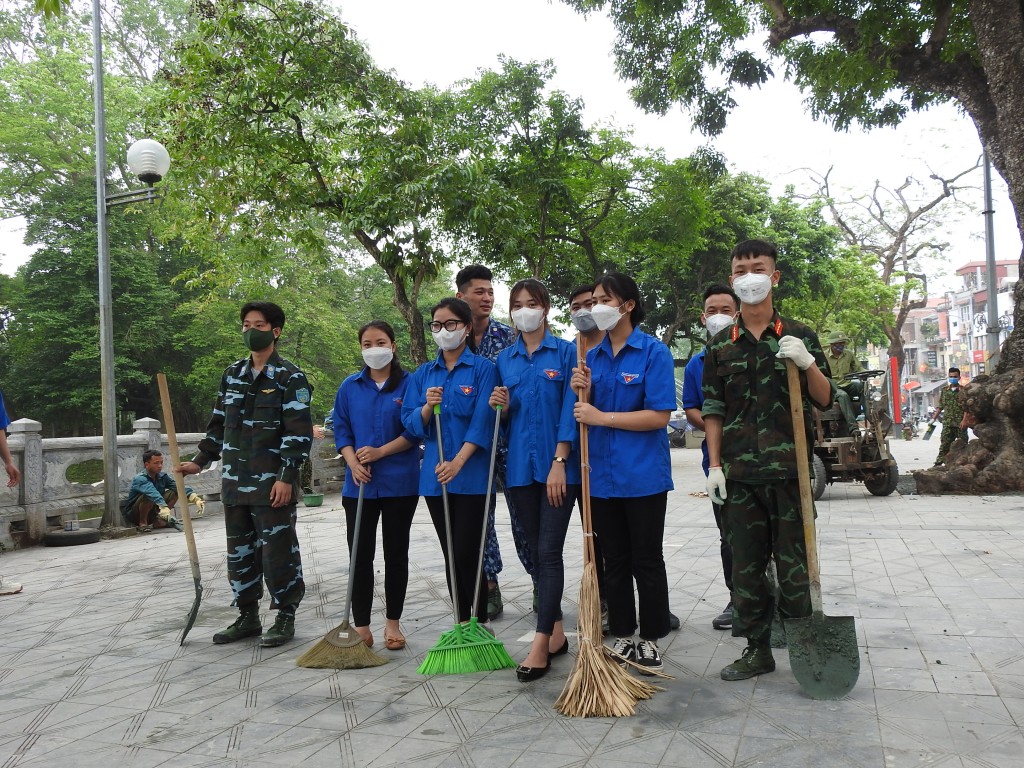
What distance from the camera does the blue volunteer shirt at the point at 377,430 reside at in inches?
163

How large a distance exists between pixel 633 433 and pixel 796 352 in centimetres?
74

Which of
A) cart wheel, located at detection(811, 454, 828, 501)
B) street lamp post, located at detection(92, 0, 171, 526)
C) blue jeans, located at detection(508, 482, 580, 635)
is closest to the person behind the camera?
blue jeans, located at detection(508, 482, 580, 635)

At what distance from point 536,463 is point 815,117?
10819 millimetres

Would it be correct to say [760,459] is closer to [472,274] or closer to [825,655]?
[825,655]

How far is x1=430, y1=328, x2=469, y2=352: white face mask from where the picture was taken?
3.91 metres

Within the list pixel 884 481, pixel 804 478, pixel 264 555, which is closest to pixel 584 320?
pixel 804 478

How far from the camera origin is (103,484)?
1000 centimetres

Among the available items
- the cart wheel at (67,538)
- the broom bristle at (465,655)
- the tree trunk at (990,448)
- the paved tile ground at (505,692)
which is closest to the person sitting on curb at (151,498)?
the cart wheel at (67,538)

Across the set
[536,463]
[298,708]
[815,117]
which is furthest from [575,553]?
[815,117]

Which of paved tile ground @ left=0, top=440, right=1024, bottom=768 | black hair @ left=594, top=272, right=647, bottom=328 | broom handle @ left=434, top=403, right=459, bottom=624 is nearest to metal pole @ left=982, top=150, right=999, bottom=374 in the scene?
paved tile ground @ left=0, top=440, right=1024, bottom=768

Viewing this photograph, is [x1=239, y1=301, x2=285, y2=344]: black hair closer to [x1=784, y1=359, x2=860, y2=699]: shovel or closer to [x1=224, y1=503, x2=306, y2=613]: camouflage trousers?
[x1=224, y1=503, x2=306, y2=613]: camouflage trousers

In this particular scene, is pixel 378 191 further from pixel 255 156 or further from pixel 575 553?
pixel 575 553

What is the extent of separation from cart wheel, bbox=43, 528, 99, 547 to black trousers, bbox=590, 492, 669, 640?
24.8 ft

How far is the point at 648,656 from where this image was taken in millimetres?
3504
